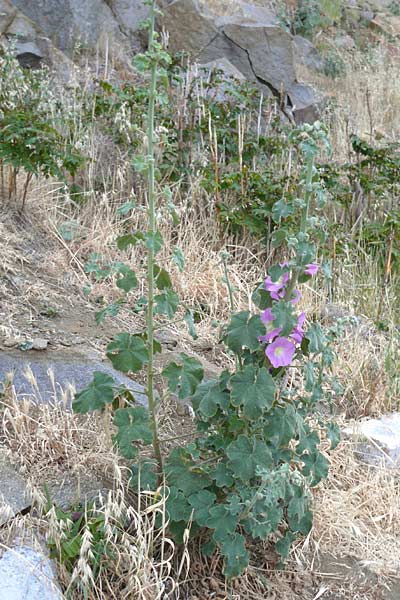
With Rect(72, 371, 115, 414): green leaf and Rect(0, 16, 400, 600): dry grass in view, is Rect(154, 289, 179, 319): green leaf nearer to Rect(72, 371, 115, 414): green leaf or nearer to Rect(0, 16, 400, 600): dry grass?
Rect(72, 371, 115, 414): green leaf

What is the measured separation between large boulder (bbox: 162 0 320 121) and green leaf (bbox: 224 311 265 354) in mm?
7467

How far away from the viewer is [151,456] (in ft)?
8.39

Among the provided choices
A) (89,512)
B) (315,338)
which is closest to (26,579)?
(89,512)

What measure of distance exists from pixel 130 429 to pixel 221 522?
0.35 metres

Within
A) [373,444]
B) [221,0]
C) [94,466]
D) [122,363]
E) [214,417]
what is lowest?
[373,444]

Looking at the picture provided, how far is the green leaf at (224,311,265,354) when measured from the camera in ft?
6.36

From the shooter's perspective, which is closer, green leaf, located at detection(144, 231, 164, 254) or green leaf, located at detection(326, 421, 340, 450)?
green leaf, located at detection(144, 231, 164, 254)

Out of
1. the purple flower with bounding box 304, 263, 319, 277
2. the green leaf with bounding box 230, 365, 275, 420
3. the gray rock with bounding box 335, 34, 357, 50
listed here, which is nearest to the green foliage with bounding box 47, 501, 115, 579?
the green leaf with bounding box 230, 365, 275, 420

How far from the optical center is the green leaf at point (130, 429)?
6.63ft

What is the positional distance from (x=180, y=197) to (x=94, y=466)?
2551 mm

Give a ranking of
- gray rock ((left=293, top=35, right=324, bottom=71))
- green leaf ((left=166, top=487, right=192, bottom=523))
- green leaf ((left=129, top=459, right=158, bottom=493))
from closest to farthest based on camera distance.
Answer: green leaf ((left=166, top=487, right=192, bottom=523))
green leaf ((left=129, top=459, right=158, bottom=493))
gray rock ((left=293, top=35, right=324, bottom=71))

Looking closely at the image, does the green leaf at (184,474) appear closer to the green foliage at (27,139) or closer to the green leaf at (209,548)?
the green leaf at (209,548)

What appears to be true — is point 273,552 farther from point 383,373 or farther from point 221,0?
point 221,0

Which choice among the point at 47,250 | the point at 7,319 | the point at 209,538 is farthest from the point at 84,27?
the point at 209,538
